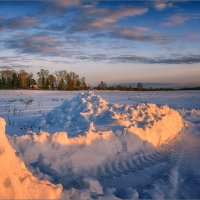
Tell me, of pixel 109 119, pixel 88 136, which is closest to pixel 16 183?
pixel 88 136

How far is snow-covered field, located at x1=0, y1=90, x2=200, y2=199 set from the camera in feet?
12.3

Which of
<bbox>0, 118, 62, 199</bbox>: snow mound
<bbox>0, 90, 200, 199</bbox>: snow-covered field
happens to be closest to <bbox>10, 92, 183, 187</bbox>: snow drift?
<bbox>0, 90, 200, 199</bbox>: snow-covered field

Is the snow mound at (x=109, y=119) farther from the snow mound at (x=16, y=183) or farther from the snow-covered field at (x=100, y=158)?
the snow mound at (x=16, y=183)

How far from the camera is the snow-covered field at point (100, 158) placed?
3.74m

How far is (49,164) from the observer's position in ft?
16.6

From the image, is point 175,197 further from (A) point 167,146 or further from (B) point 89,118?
(B) point 89,118

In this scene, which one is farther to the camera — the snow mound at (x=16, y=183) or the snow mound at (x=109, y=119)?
the snow mound at (x=109, y=119)

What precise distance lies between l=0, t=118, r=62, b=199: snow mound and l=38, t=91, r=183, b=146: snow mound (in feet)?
11.9

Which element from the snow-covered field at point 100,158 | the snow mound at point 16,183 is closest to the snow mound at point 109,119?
the snow-covered field at point 100,158

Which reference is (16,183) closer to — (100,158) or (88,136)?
(100,158)

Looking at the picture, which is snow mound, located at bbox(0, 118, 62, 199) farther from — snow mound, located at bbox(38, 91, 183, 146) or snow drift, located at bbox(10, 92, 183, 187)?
snow mound, located at bbox(38, 91, 183, 146)

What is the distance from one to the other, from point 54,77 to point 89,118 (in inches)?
2710

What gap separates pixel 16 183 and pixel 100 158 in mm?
2767

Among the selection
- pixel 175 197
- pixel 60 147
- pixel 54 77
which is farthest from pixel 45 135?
pixel 54 77
